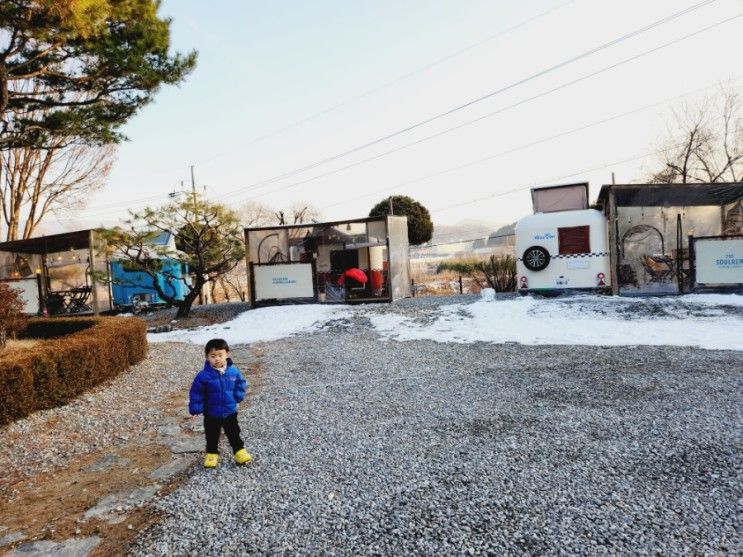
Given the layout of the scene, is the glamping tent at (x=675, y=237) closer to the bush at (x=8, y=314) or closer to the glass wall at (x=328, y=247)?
the glass wall at (x=328, y=247)

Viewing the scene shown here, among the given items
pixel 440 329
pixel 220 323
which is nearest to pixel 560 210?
pixel 440 329

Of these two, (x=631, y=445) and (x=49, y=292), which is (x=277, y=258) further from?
(x=631, y=445)

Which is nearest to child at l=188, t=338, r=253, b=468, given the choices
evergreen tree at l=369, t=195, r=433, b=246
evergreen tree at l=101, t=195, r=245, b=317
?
evergreen tree at l=101, t=195, r=245, b=317

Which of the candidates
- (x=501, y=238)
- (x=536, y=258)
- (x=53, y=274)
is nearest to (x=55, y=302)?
(x=53, y=274)

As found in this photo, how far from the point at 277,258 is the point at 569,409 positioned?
1212 cm

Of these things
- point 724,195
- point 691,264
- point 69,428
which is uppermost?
point 724,195

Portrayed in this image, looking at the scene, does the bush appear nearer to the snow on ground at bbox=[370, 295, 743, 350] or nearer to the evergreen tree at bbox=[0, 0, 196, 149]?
the evergreen tree at bbox=[0, 0, 196, 149]

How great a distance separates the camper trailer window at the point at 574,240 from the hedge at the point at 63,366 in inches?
427

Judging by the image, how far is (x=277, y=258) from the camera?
15.6 meters

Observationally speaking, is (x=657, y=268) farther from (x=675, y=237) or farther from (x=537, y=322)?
(x=537, y=322)

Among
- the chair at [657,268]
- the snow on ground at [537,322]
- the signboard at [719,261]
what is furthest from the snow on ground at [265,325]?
the signboard at [719,261]

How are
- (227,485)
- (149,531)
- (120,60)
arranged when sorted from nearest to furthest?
(149,531)
(227,485)
(120,60)

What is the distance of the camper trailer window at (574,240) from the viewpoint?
13.1 meters

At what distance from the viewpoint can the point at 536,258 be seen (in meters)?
13.6
